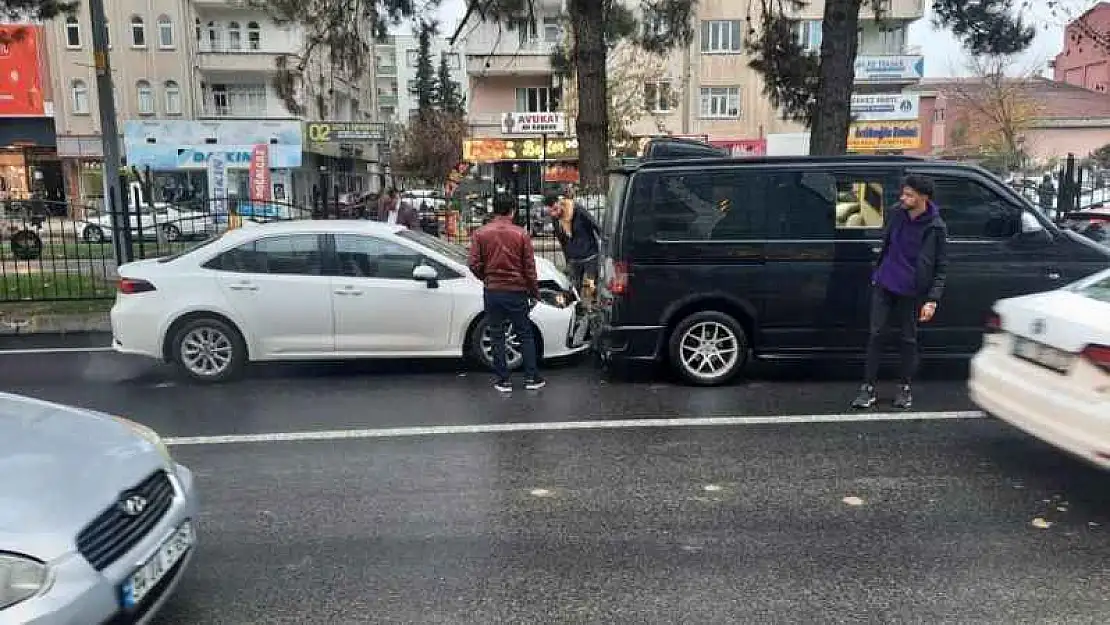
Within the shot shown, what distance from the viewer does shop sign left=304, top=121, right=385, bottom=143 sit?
39.8 meters

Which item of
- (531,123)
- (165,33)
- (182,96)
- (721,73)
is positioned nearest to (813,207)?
(531,123)

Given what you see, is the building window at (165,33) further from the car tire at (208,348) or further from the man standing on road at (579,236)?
the car tire at (208,348)

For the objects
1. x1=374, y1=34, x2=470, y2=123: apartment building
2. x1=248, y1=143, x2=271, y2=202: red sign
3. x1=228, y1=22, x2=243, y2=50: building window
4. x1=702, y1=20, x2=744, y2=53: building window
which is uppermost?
x1=374, y1=34, x2=470, y2=123: apartment building

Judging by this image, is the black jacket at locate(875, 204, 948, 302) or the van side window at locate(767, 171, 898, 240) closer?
the black jacket at locate(875, 204, 948, 302)

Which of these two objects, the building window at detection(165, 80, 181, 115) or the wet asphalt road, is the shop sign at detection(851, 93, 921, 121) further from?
the wet asphalt road

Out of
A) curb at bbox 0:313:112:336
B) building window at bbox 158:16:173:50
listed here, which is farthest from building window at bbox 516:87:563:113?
curb at bbox 0:313:112:336

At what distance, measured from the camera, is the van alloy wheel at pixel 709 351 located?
711cm

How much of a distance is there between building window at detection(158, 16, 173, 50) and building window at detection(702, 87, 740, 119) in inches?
1018

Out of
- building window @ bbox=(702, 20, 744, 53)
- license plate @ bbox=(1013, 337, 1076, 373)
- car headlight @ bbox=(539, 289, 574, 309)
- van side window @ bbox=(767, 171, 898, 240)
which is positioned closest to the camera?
license plate @ bbox=(1013, 337, 1076, 373)

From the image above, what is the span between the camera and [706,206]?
6.96 metres

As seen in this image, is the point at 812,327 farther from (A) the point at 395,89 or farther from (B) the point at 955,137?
(A) the point at 395,89

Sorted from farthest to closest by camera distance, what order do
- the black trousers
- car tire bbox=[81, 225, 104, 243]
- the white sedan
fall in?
car tire bbox=[81, 225, 104, 243] → the white sedan → the black trousers

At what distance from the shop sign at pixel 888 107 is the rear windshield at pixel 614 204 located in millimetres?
32082

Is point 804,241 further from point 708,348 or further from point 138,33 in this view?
point 138,33
